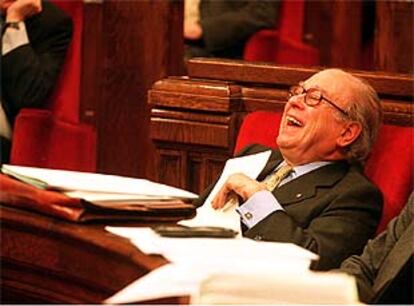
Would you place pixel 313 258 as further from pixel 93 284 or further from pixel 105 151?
pixel 105 151

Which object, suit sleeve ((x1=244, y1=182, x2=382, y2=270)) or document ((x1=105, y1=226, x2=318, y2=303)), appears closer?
document ((x1=105, y1=226, x2=318, y2=303))

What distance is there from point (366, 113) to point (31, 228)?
0.95m

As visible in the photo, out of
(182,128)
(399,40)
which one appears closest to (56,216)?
(182,128)

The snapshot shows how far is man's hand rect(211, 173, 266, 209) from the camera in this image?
2.54 meters

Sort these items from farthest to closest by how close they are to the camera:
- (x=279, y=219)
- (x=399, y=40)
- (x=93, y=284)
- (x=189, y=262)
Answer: (x=399, y=40) → (x=279, y=219) → (x=93, y=284) → (x=189, y=262)

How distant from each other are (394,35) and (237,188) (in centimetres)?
189

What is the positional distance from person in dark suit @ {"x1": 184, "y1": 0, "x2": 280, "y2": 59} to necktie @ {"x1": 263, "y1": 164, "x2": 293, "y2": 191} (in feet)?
7.21

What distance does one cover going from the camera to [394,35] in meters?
4.29

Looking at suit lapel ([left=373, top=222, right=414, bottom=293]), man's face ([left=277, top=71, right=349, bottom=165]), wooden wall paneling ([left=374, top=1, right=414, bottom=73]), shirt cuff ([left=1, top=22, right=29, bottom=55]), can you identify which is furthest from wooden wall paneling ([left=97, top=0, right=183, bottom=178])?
suit lapel ([left=373, top=222, right=414, bottom=293])

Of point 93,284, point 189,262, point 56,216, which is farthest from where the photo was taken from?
point 56,216

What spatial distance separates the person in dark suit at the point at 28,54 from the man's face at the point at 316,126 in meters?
1.55

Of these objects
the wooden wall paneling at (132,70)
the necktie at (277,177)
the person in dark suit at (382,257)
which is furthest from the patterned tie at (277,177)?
the wooden wall paneling at (132,70)

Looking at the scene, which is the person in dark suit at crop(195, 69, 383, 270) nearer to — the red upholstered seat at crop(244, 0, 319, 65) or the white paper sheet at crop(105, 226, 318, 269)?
the white paper sheet at crop(105, 226, 318, 269)

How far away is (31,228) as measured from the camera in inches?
80.8
